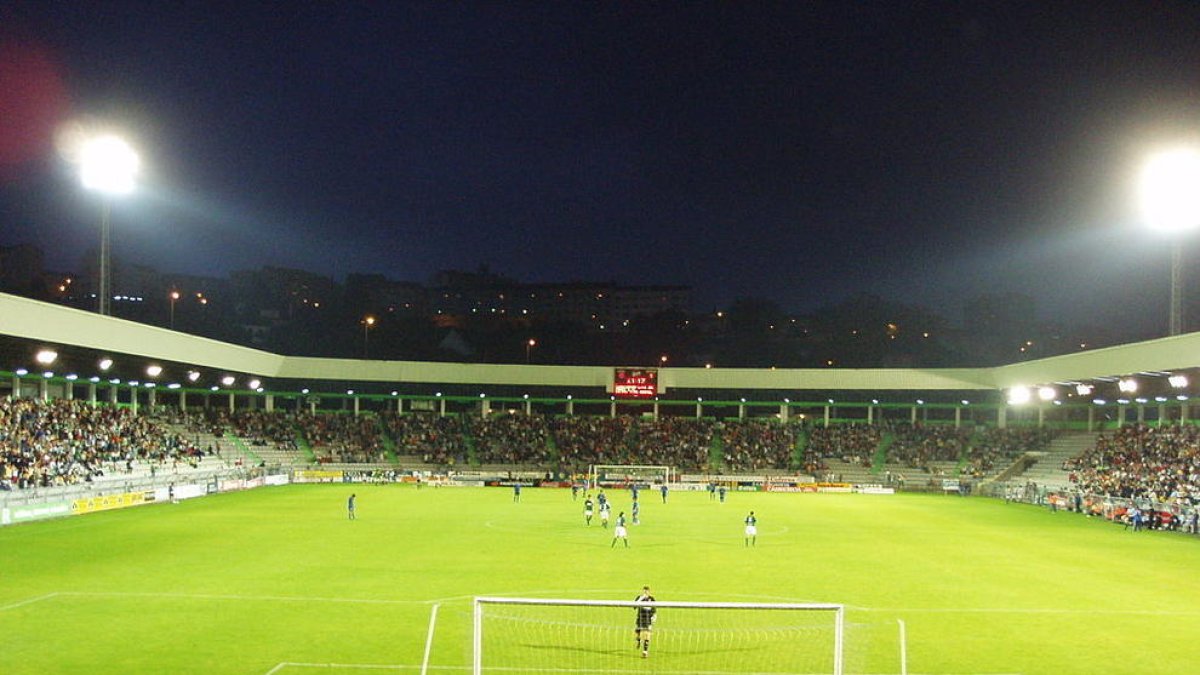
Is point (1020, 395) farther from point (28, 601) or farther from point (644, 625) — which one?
point (28, 601)

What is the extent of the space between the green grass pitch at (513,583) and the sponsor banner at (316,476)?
2352cm

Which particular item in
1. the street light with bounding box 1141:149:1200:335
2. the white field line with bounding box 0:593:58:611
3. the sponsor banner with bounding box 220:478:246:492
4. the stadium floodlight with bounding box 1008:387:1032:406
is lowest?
the sponsor banner with bounding box 220:478:246:492

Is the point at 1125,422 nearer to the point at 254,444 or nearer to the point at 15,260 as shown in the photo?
the point at 254,444

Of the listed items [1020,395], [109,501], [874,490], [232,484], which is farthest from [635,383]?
[109,501]

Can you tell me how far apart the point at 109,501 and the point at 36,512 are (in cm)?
661

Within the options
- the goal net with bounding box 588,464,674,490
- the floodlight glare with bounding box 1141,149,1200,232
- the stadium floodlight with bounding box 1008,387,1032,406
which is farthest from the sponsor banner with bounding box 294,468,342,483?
the floodlight glare with bounding box 1141,149,1200,232

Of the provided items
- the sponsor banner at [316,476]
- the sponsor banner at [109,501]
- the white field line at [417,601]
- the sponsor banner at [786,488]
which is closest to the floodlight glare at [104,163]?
the sponsor banner at [109,501]

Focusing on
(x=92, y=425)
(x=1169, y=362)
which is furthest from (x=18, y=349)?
(x=1169, y=362)

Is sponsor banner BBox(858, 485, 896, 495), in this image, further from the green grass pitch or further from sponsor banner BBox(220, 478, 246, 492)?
sponsor banner BBox(220, 478, 246, 492)

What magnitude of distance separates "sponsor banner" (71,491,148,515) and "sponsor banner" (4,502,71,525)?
807mm

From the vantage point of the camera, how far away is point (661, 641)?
1939cm

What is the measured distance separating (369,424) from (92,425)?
97.5ft

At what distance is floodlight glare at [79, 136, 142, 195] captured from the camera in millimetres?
43969

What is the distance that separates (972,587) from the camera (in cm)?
2652
